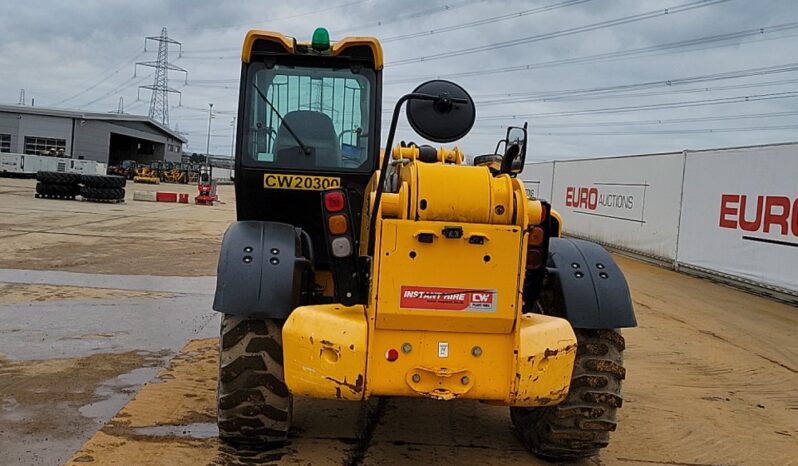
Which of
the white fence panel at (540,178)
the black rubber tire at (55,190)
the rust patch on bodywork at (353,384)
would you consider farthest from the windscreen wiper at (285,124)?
the black rubber tire at (55,190)

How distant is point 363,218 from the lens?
4594 mm

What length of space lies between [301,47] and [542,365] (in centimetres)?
275

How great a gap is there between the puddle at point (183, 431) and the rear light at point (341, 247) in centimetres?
154

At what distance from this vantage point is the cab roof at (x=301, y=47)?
5031 millimetres

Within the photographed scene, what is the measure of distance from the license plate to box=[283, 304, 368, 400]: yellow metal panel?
1.36m

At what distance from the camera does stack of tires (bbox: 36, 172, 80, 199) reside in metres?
28.8

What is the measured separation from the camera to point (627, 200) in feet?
65.2

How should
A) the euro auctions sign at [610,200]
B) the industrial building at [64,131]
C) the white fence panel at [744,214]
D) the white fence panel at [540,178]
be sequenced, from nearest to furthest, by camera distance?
the white fence panel at [744,214], the euro auctions sign at [610,200], the white fence panel at [540,178], the industrial building at [64,131]

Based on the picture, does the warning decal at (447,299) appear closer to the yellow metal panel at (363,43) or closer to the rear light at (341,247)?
the rear light at (341,247)

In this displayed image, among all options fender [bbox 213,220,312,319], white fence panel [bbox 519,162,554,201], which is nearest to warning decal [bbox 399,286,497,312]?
fender [bbox 213,220,312,319]

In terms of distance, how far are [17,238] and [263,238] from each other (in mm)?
12619

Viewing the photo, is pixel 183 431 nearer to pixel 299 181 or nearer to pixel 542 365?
pixel 299 181

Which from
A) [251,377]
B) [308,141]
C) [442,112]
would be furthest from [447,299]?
[308,141]

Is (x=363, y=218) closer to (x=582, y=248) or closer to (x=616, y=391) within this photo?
(x=582, y=248)
